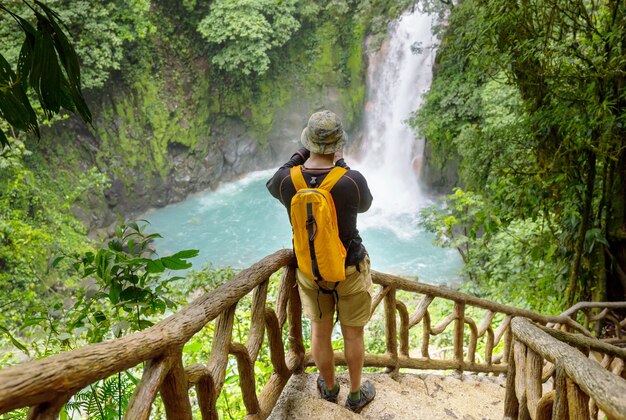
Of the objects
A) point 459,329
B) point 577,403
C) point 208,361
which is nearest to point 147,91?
point 459,329

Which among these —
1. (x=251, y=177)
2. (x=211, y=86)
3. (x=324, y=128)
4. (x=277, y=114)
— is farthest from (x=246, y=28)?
(x=324, y=128)

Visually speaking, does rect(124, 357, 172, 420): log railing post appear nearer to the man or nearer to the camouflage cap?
the man

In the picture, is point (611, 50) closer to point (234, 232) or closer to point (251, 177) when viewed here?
point (234, 232)

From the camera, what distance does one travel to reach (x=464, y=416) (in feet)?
8.93

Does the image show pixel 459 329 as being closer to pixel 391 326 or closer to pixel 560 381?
pixel 391 326

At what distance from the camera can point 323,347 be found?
7.32 feet

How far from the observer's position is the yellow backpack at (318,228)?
1785mm

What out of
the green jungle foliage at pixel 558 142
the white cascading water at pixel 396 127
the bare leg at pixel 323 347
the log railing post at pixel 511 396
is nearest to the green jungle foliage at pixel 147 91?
the white cascading water at pixel 396 127

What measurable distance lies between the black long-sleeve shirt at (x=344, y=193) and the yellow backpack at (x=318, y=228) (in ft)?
0.08

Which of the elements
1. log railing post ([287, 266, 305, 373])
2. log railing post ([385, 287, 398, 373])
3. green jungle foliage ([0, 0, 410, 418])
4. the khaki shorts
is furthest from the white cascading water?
the khaki shorts

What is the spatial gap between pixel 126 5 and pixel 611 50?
12197mm

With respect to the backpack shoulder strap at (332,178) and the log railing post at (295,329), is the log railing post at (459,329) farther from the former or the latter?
the backpack shoulder strap at (332,178)

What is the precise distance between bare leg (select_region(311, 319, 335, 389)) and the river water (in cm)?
914

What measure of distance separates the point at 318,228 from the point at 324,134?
1.26 feet
